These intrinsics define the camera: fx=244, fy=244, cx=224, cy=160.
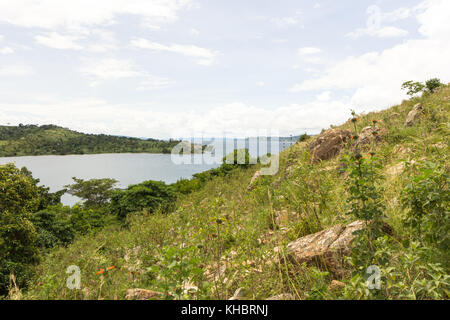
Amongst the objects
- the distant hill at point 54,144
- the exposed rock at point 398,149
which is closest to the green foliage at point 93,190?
the distant hill at point 54,144

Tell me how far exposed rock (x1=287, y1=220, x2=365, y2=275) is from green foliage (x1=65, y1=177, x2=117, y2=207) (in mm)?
29413

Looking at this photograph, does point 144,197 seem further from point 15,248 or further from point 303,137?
point 303,137

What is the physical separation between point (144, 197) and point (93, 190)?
63.6ft

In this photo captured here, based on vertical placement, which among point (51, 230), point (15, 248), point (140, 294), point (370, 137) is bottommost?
point (51, 230)

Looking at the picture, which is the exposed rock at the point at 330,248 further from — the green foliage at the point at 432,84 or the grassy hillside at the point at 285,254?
the green foliage at the point at 432,84

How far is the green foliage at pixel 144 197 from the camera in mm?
12750

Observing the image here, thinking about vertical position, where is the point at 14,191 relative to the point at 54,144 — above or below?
below

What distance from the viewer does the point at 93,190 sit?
2891 centimetres

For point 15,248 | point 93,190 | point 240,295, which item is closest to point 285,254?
point 240,295

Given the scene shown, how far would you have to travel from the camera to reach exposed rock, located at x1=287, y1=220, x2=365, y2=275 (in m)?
2.39

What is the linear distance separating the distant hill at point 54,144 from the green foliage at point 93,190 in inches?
779
